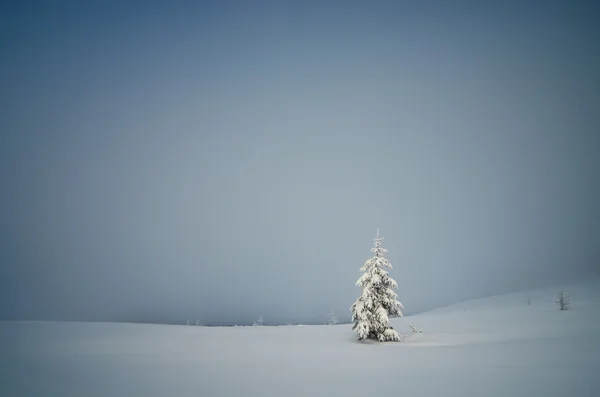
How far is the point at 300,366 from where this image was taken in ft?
54.8

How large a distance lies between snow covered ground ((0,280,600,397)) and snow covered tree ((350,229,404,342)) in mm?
2586

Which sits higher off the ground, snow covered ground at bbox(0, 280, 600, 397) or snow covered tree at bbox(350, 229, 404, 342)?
snow covered tree at bbox(350, 229, 404, 342)

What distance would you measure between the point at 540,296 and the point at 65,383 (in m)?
55.9

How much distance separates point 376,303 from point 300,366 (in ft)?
40.8

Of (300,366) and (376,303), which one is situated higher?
(376,303)

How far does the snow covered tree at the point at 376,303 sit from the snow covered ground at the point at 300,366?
2.59 m

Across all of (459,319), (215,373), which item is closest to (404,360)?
(215,373)

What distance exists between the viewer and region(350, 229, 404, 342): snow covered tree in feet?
88.5

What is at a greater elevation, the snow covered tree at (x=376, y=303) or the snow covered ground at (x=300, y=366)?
the snow covered tree at (x=376, y=303)

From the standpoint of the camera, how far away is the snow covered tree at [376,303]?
27.0 metres

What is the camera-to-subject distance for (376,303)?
91.4 ft

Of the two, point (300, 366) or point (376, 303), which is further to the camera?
point (376, 303)

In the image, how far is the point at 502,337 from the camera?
24844 millimetres

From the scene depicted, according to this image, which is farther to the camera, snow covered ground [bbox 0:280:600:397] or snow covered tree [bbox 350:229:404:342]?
snow covered tree [bbox 350:229:404:342]
